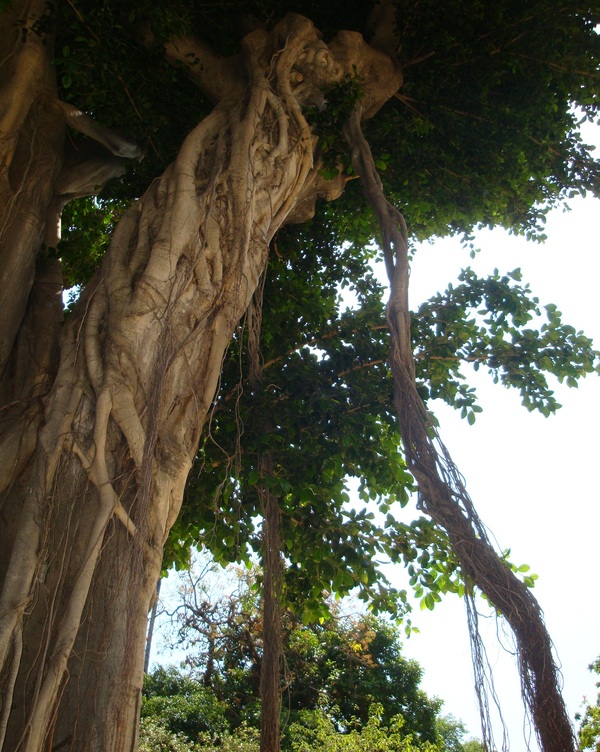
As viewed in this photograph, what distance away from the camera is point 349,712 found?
953cm

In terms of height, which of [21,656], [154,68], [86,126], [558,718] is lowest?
[558,718]

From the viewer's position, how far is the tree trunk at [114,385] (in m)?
1.91

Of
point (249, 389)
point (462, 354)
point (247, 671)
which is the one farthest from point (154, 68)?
point (247, 671)

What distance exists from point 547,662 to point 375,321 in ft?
9.29

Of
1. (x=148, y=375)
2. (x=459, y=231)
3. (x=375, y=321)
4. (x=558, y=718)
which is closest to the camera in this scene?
(x=558, y=718)

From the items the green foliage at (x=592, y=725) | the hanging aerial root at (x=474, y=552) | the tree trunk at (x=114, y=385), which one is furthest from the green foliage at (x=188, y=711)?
the hanging aerial root at (x=474, y=552)

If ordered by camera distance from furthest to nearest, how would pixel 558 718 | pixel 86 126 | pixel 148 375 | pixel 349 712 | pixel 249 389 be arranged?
pixel 349 712, pixel 249 389, pixel 86 126, pixel 148 375, pixel 558 718

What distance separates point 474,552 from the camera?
2.25 meters

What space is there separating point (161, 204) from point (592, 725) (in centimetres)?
857

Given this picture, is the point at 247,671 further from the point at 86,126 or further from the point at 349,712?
the point at 86,126

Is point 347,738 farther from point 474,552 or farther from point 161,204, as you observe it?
point 161,204

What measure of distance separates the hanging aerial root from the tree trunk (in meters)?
0.79

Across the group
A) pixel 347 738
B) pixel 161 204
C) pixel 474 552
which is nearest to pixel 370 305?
pixel 161 204

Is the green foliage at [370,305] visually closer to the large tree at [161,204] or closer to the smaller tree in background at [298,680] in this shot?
the large tree at [161,204]
